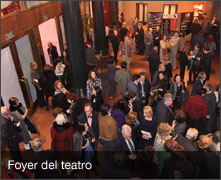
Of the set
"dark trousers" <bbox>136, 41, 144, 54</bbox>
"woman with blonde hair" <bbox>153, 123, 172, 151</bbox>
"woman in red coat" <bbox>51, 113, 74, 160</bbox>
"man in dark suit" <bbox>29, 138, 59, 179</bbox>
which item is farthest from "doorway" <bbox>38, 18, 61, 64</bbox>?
"woman with blonde hair" <bbox>153, 123, 172, 151</bbox>

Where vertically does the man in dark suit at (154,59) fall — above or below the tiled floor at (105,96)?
above

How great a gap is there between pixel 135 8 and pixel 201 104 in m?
14.0

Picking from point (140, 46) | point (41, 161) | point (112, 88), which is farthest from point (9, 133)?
point (140, 46)

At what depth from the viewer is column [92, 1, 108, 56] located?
35.8 ft

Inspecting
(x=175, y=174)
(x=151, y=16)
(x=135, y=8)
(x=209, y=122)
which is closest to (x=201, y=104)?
(x=209, y=122)

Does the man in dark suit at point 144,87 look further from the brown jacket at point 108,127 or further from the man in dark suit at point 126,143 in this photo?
the man in dark suit at point 126,143

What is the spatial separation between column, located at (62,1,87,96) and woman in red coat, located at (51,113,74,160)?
320cm

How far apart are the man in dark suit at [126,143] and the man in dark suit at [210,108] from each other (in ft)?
6.93

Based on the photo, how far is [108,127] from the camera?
14.5 ft

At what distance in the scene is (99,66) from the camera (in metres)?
10.8

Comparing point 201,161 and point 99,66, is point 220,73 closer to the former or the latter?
point 99,66

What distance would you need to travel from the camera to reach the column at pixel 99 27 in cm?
1092

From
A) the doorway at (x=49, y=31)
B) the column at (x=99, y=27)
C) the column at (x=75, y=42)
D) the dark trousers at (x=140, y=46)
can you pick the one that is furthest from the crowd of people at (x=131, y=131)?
the dark trousers at (x=140, y=46)

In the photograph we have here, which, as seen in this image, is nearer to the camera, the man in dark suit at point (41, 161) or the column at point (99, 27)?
the man in dark suit at point (41, 161)
